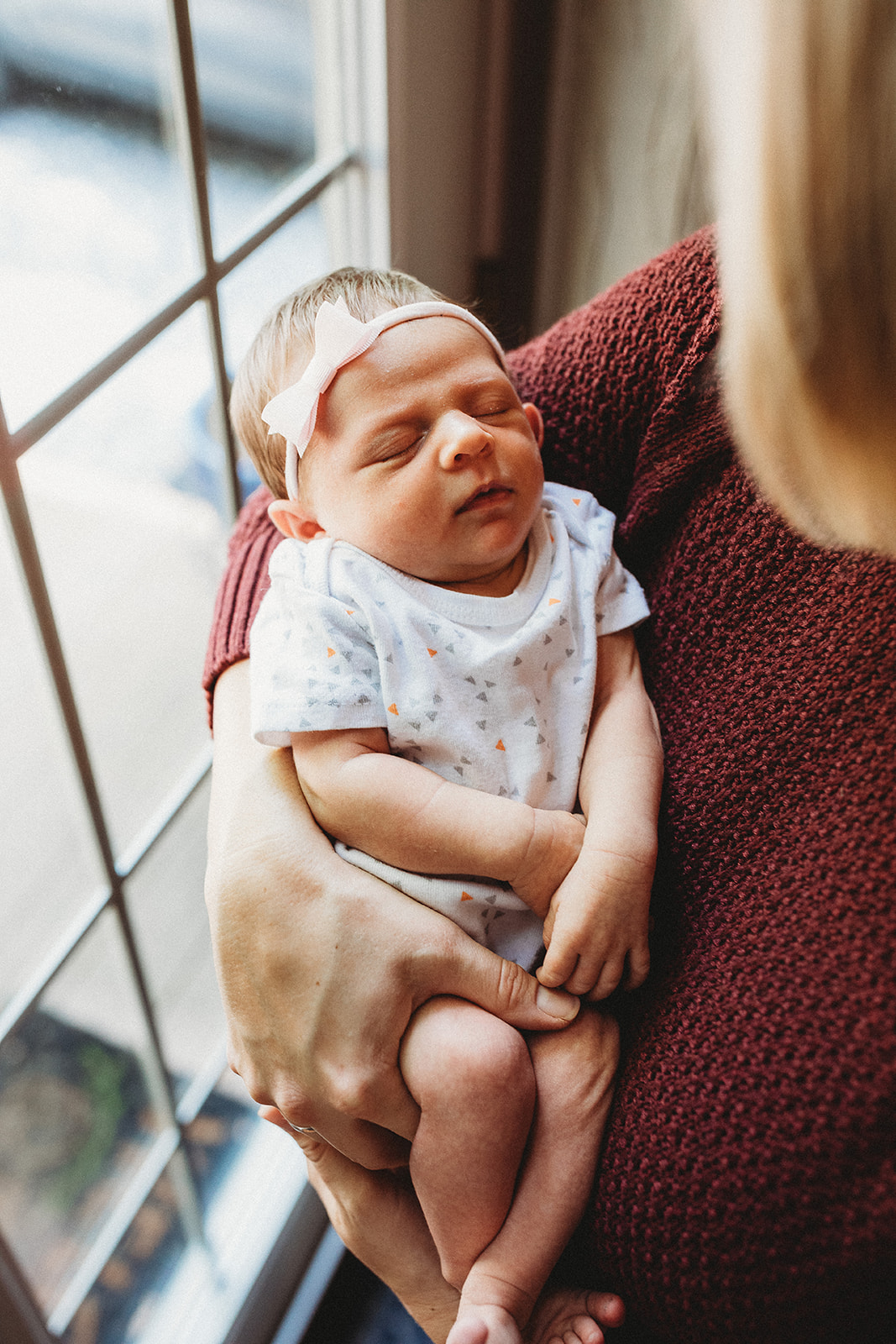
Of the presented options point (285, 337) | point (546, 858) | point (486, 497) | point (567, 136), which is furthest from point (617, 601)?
point (567, 136)

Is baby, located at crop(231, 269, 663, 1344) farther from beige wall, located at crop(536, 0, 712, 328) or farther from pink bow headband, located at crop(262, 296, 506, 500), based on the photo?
beige wall, located at crop(536, 0, 712, 328)

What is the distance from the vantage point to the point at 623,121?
162cm

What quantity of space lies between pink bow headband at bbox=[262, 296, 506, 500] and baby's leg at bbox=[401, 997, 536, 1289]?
513 mm

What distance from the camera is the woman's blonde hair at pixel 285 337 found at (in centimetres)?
92

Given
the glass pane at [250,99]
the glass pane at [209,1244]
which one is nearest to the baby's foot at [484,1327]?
the glass pane at [209,1244]

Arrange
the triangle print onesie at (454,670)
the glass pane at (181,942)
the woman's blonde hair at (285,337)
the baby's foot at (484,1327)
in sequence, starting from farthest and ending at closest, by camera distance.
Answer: the glass pane at (181,942)
the woman's blonde hair at (285,337)
the triangle print onesie at (454,670)
the baby's foot at (484,1327)

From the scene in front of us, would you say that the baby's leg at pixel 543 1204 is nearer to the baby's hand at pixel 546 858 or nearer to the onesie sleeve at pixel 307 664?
the baby's hand at pixel 546 858

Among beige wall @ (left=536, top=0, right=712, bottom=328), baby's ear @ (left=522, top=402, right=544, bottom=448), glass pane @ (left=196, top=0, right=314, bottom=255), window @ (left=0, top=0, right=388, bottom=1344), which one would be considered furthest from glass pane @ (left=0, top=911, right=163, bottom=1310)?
beige wall @ (left=536, top=0, right=712, bottom=328)

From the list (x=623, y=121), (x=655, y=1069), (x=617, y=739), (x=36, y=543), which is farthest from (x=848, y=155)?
(x=623, y=121)

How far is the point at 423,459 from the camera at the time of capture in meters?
0.85

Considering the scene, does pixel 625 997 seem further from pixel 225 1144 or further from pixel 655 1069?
pixel 225 1144

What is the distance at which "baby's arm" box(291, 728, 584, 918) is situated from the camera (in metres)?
0.79

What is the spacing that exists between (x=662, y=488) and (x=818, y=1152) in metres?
0.53

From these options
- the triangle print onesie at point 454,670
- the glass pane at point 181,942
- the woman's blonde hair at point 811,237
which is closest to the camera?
the woman's blonde hair at point 811,237
